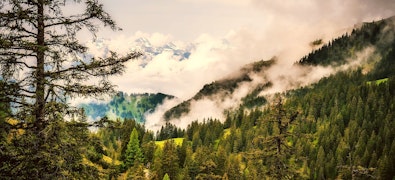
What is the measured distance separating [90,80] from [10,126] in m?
3.38

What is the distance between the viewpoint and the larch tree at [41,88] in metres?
13.1

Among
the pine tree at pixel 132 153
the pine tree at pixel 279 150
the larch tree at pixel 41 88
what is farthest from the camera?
the pine tree at pixel 132 153

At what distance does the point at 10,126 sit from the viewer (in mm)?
13242

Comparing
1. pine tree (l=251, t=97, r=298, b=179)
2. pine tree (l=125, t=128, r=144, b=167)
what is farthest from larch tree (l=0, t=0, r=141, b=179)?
pine tree (l=125, t=128, r=144, b=167)

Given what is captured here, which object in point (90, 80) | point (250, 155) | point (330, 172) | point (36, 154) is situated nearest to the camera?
point (36, 154)

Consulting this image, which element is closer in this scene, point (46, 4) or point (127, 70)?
point (46, 4)

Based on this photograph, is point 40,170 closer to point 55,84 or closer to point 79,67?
point 55,84

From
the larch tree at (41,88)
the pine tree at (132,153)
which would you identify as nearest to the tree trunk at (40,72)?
the larch tree at (41,88)

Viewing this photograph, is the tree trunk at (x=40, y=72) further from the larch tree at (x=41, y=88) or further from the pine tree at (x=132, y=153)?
the pine tree at (x=132, y=153)

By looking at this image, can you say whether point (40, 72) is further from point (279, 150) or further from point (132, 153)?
point (132, 153)

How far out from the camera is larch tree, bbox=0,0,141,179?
42.8ft

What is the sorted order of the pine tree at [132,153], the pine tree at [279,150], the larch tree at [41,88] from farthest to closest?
the pine tree at [132,153]
the pine tree at [279,150]
the larch tree at [41,88]

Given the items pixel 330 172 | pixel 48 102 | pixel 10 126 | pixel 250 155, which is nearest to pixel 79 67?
pixel 48 102

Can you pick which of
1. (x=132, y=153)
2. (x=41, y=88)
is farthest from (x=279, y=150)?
(x=132, y=153)
